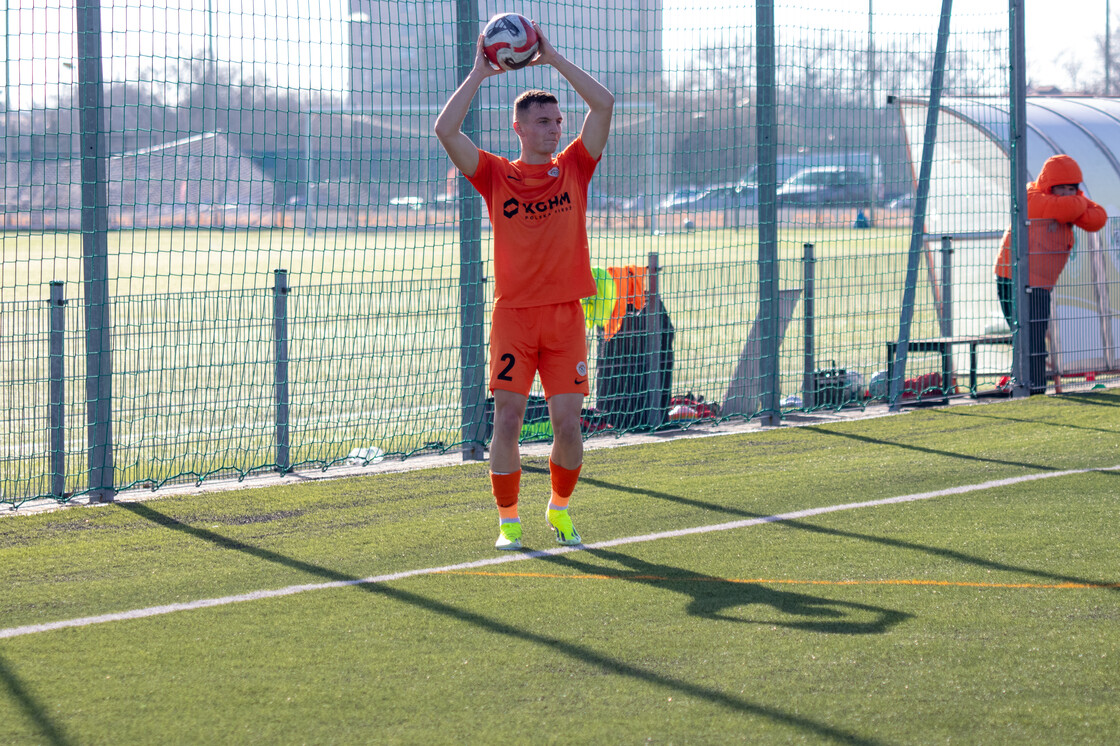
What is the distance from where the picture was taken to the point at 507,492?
5.45 meters

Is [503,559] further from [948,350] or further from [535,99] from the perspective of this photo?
[948,350]

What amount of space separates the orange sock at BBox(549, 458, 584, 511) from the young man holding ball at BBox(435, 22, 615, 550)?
0.07 ft

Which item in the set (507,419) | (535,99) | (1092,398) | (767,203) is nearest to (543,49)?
(535,99)

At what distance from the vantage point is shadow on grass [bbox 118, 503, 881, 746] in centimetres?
325

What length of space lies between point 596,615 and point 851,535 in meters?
1.72

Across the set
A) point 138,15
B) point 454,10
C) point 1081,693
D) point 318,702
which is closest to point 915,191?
point 454,10

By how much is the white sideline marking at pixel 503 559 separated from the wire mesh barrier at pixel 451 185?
8.01 ft

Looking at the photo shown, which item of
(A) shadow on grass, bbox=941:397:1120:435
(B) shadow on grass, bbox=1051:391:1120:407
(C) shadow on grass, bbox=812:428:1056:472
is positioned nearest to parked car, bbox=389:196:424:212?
(C) shadow on grass, bbox=812:428:1056:472

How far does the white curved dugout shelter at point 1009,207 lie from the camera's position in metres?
11.2

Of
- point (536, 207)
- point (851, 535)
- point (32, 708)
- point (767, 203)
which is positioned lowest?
point (32, 708)

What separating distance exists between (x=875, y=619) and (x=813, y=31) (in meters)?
6.70

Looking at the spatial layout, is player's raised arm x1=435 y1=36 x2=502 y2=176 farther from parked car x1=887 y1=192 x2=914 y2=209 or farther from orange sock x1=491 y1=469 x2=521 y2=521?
parked car x1=887 y1=192 x2=914 y2=209

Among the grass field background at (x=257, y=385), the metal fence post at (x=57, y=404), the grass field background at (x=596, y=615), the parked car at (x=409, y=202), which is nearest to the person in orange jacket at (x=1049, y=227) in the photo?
the grass field background at (x=257, y=385)

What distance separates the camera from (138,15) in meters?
6.93
